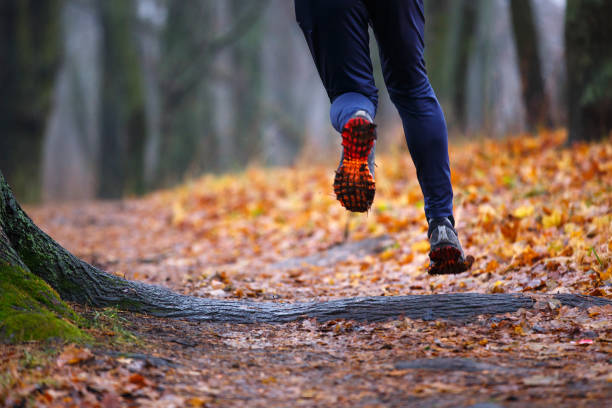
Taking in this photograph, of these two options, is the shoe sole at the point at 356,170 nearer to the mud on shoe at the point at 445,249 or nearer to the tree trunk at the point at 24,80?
the mud on shoe at the point at 445,249

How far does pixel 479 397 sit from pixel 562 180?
387 centimetres

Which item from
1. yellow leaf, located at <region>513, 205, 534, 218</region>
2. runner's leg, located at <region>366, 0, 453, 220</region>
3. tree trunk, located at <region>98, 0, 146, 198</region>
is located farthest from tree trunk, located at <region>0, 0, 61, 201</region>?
runner's leg, located at <region>366, 0, 453, 220</region>

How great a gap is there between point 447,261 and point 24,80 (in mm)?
10591

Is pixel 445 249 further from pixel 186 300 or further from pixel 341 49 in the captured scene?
pixel 186 300

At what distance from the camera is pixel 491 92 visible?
9531 mm

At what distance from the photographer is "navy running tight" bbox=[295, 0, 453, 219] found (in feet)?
8.07

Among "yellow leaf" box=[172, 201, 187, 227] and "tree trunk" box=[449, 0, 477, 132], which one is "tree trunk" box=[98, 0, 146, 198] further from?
"tree trunk" box=[449, 0, 477, 132]

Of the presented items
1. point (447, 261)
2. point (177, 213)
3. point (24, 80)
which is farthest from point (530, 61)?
point (24, 80)

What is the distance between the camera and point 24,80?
10.9 metres

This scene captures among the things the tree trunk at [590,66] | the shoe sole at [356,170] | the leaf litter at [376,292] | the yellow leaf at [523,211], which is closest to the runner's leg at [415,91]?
the shoe sole at [356,170]

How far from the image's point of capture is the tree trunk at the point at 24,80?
10.9 metres

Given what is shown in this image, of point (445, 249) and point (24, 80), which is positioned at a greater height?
point (24, 80)

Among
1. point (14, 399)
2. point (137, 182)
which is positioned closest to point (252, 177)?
point (137, 182)

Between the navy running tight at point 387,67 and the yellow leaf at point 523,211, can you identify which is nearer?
the navy running tight at point 387,67
